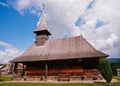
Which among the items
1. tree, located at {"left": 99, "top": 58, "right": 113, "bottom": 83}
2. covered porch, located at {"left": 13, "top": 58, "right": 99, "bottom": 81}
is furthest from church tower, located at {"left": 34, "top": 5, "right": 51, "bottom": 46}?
tree, located at {"left": 99, "top": 58, "right": 113, "bottom": 83}

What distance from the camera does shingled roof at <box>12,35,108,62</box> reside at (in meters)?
23.1

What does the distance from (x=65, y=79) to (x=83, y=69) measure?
287cm

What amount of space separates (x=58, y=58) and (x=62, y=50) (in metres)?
2.23

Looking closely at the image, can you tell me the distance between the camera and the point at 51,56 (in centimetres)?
2519

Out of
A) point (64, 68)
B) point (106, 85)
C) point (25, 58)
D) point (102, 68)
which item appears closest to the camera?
point (106, 85)

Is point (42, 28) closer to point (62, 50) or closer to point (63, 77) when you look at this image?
point (62, 50)

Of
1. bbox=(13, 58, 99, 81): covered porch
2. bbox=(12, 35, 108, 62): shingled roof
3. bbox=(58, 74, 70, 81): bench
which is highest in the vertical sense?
bbox=(12, 35, 108, 62): shingled roof

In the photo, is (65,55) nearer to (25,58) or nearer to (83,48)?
(83,48)

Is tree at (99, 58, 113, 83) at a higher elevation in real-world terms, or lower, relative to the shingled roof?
lower

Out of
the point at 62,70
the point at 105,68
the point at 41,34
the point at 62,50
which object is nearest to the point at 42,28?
the point at 41,34

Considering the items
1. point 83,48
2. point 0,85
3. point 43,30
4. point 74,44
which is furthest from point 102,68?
point 43,30

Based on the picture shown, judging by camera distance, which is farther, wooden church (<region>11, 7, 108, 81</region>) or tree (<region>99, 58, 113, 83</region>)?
wooden church (<region>11, 7, 108, 81</region>)

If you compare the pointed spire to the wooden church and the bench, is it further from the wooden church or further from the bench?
the bench

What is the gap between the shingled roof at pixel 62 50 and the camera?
23.1 metres
